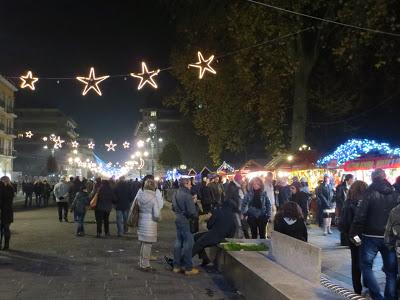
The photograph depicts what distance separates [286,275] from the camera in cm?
755

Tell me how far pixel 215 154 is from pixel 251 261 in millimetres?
20044

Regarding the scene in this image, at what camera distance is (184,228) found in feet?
35.2

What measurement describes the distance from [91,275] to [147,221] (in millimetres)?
1427

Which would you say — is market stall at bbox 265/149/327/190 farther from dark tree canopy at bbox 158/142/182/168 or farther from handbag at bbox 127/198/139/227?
dark tree canopy at bbox 158/142/182/168

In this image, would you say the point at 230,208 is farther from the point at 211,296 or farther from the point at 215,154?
the point at 215,154

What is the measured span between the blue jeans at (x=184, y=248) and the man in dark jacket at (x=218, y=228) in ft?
1.39

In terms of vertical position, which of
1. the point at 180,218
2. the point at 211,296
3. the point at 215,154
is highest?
the point at 215,154

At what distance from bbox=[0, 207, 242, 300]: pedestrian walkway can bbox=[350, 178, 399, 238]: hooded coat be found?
227cm

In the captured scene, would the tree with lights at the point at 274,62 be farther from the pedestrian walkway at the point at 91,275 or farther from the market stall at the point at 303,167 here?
the pedestrian walkway at the point at 91,275

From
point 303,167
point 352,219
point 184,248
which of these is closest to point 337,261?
point 184,248

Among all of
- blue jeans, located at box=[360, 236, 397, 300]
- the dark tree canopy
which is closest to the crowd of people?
→ blue jeans, located at box=[360, 236, 397, 300]

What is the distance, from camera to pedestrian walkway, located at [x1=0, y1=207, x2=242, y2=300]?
8767mm

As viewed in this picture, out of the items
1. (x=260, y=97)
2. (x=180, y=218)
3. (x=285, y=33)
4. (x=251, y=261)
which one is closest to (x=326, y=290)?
(x=251, y=261)

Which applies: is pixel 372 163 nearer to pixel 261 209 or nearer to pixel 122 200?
pixel 261 209
